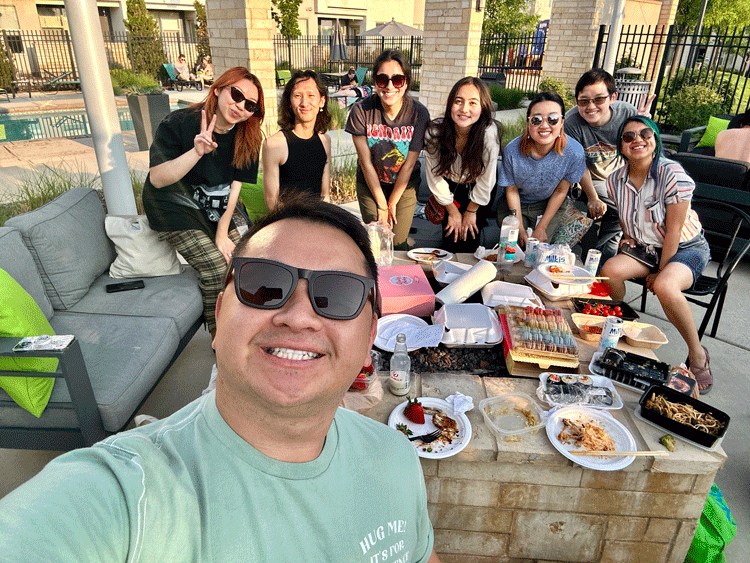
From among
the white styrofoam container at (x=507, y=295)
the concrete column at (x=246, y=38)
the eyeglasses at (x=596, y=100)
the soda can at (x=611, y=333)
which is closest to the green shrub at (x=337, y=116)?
the concrete column at (x=246, y=38)

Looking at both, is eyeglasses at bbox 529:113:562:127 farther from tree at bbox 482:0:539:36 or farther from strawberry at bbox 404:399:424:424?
tree at bbox 482:0:539:36

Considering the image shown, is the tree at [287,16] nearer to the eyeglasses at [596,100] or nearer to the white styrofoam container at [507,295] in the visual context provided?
the eyeglasses at [596,100]

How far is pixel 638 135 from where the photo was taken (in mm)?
3592

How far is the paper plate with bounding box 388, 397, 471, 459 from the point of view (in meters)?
2.05

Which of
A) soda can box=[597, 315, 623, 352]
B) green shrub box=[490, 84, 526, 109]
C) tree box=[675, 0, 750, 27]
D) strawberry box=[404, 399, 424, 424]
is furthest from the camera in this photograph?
tree box=[675, 0, 750, 27]

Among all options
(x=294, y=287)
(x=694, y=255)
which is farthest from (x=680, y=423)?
(x=694, y=255)

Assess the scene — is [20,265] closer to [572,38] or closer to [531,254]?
[531,254]

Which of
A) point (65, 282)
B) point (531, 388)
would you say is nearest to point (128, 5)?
point (65, 282)

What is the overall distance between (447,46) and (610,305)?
8.61 meters

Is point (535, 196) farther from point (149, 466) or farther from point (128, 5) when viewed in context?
point (128, 5)

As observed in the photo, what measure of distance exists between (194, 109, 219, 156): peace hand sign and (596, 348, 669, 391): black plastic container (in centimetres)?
286

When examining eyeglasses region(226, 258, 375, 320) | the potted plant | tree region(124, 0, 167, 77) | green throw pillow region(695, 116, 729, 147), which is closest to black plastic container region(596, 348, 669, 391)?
eyeglasses region(226, 258, 375, 320)

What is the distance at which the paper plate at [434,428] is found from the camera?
2051 mm

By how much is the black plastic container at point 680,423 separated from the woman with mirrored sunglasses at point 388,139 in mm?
→ 2940
